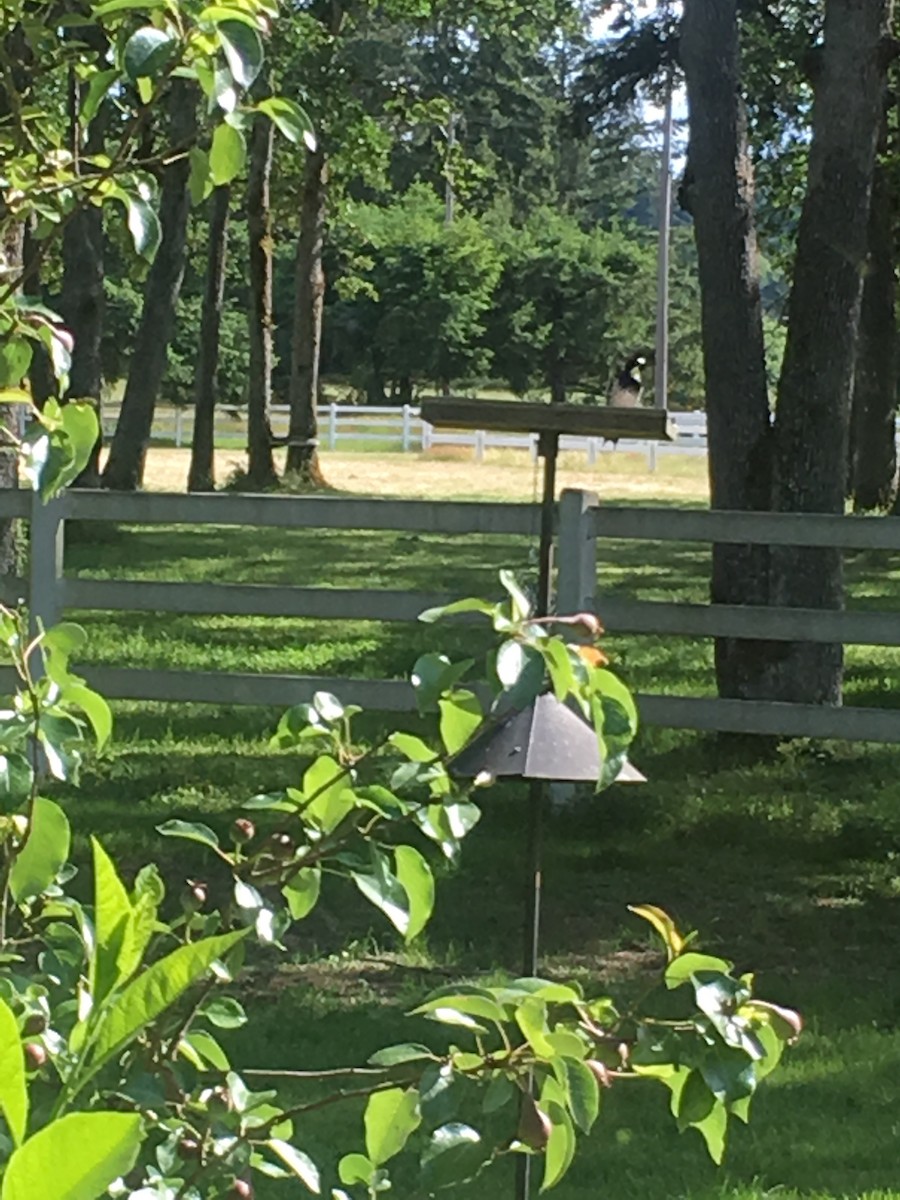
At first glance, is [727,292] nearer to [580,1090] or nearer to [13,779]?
[13,779]

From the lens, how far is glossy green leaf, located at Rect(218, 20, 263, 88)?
5.61 feet

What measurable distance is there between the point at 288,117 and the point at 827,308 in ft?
21.9

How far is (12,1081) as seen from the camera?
892 mm

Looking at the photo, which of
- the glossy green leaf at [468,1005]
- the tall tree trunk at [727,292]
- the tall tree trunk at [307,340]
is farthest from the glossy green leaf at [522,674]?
the tall tree trunk at [307,340]

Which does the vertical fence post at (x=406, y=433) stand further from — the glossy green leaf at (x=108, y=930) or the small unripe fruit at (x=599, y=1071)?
the glossy green leaf at (x=108, y=930)

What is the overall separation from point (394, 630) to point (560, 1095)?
11647mm

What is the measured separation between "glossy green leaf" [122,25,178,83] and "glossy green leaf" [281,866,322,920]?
823 millimetres

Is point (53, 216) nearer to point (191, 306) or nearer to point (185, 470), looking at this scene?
point (185, 470)

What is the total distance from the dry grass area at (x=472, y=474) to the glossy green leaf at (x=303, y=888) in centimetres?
2494

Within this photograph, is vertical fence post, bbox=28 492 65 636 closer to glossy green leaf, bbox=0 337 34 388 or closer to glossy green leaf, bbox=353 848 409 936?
glossy green leaf, bbox=0 337 34 388

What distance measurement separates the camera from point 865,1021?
5.32 meters

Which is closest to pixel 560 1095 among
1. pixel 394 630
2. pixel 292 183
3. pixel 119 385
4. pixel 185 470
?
pixel 394 630

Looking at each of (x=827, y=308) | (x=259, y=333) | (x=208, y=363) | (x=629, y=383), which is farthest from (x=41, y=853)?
(x=259, y=333)

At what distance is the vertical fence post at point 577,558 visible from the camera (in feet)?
23.9
